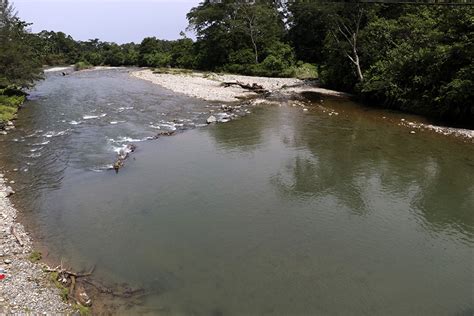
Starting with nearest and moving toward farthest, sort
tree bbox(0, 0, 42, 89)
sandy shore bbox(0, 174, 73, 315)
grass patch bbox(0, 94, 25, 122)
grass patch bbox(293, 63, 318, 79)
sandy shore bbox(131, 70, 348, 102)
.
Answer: sandy shore bbox(0, 174, 73, 315)
grass patch bbox(0, 94, 25, 122)
tree bbox(0, 0, 42, 89)
sandy shore bbox(131, 70, 348, 102)
grass patch bbox(293, 63, 318, 79)

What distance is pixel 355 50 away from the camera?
1468 inches

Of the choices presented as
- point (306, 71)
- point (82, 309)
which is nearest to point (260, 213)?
point (82, 309)

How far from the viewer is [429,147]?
23031mm

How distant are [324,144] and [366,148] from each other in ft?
8.15

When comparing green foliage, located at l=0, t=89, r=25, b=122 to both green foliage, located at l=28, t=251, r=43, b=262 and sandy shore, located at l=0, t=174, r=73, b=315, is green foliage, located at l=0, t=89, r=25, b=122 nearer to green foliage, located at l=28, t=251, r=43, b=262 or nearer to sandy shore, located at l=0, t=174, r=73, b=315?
sandy shore, located at l=0, t=174, r=73, b=315

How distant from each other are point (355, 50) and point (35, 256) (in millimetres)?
33694

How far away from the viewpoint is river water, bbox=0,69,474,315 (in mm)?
11055

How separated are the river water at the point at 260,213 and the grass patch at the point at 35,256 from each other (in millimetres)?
458

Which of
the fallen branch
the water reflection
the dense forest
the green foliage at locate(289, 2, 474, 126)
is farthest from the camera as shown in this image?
the dense forest

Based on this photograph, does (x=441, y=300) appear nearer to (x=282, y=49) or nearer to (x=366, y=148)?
(x=366, y=148)

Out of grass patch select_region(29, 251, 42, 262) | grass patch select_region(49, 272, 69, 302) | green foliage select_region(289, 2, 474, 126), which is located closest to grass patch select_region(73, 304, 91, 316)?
grass patch select_region(49, 272, 69, 302)

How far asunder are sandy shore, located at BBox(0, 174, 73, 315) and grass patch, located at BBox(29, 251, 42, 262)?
0.11 metres

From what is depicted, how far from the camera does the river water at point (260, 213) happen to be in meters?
11.1

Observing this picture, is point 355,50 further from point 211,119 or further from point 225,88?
point 211,119
